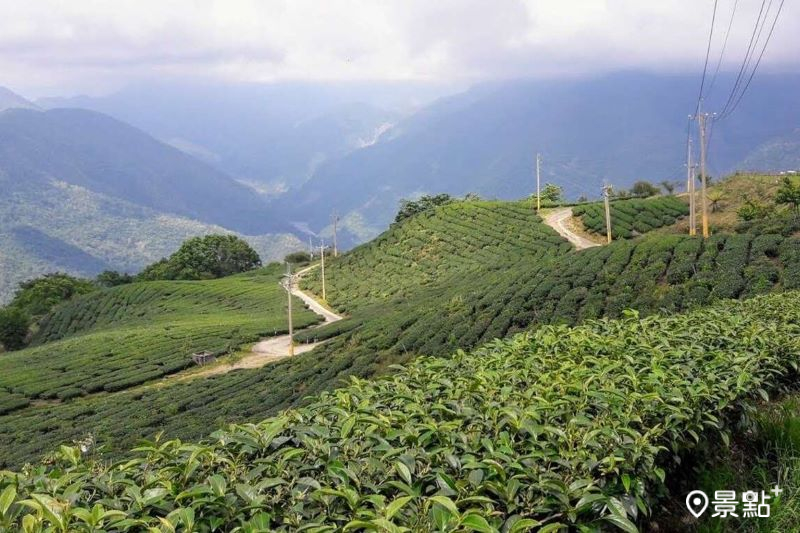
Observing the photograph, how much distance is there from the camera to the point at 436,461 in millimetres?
3027

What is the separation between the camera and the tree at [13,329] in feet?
210

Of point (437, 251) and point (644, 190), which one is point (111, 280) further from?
point (644, 190)

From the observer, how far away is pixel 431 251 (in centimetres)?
5528

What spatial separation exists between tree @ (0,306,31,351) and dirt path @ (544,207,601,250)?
5419 centimetres

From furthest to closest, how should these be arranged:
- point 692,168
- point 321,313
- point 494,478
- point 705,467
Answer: point 321,313 < point 692,168 < point 705,467 < point 494,478

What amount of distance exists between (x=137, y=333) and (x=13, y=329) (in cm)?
3017

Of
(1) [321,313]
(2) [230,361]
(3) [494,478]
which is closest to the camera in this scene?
(3) [494,478]

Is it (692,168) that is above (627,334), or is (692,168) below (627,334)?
above

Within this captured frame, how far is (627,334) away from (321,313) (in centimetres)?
4383

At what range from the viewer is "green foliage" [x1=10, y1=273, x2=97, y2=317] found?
260ft

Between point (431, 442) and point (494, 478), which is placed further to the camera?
point (431, 442)

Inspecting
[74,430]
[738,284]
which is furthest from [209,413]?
[738,284]

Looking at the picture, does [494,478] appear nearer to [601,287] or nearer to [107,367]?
[601,287]

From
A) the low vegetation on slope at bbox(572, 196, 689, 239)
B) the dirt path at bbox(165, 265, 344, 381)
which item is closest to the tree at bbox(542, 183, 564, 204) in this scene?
the low vegetation on slope at bbox(572, 196, 689, 239)
